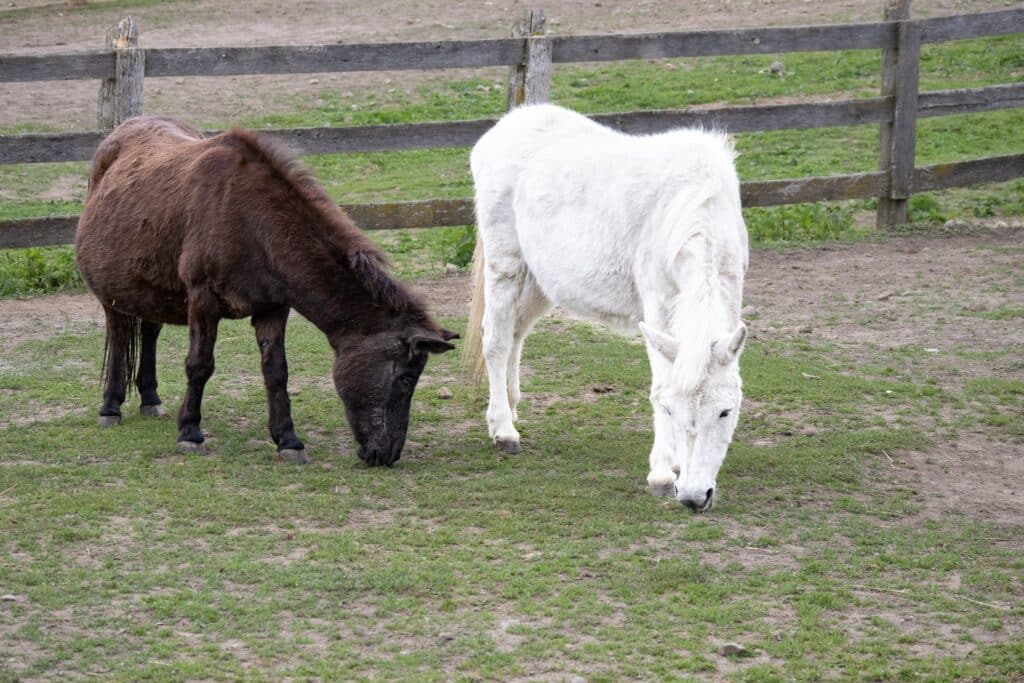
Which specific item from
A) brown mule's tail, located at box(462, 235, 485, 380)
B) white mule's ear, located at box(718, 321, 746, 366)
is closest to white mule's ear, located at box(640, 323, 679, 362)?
white mule's ear, located at box(718, 321, 746, 366)

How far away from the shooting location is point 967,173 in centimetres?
1172

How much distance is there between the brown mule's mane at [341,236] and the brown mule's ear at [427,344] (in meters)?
0.15

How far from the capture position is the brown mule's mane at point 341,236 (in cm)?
606

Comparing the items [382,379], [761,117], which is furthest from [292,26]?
[382,379]

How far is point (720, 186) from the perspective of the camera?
226 inches

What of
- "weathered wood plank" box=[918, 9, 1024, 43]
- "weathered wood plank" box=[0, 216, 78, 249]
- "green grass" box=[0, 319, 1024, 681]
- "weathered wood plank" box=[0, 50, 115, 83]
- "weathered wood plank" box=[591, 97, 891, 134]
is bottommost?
"green grass" box=[0, 319, 1024, 681]

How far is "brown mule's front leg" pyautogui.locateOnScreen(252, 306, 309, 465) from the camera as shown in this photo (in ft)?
20.5

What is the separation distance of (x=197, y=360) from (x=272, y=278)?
60 cm

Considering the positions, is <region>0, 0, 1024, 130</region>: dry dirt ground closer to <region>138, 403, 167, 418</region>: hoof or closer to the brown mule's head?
<region>138, 403, 167, 418</region>: hoof

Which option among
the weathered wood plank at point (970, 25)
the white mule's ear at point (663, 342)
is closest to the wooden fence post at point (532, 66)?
the weathered wood plank at point (970, 25)

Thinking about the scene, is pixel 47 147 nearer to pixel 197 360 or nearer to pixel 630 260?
pixel 197 360

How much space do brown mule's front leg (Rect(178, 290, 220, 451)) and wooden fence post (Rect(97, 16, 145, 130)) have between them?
357cm

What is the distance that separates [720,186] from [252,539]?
2.67 metres

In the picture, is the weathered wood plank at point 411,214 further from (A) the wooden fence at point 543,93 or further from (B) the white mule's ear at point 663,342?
(B) the white mule's ear at point 663,342
